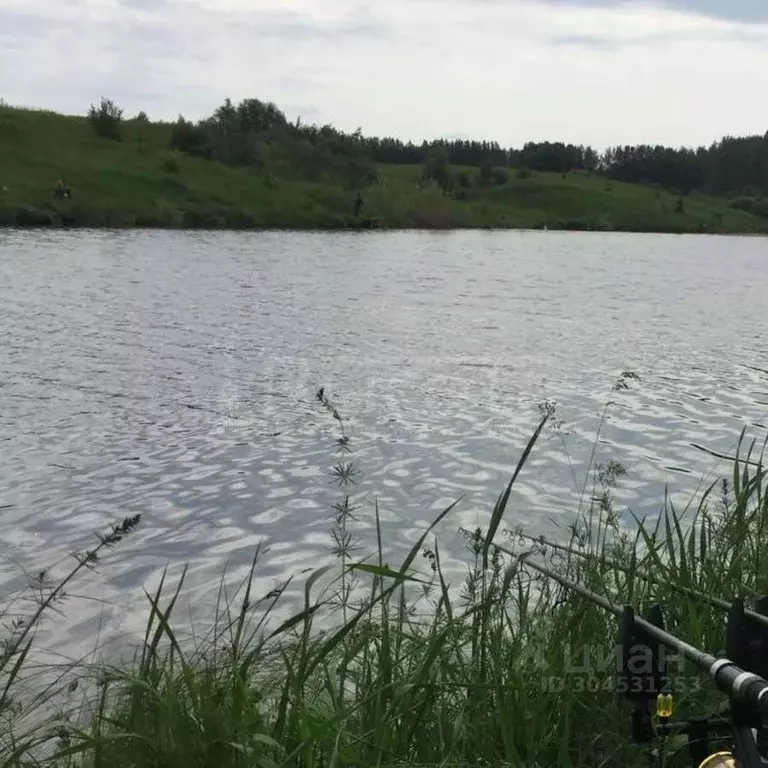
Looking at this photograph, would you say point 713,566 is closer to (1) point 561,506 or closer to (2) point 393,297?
(1) point 561,506

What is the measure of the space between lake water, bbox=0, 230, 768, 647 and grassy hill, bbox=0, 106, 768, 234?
98.2 feet

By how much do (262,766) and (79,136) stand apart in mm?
91456

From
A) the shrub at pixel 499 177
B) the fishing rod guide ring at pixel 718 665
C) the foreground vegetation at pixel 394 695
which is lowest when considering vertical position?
the foreground vegetation at pixel 394 695

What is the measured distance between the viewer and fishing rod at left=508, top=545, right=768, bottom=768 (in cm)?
328

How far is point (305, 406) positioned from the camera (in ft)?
52.5

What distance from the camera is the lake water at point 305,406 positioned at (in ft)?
33.1

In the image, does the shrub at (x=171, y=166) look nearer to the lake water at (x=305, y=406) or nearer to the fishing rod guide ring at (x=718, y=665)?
the lake water at (x=305, y=406)

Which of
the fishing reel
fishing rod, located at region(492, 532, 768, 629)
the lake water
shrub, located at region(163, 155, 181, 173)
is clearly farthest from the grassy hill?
the fishing reel

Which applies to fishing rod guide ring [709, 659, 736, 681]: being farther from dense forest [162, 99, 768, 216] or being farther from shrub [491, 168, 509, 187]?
shrub [491, 168, 509, 187]

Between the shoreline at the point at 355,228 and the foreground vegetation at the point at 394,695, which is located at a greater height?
the shoreline at the point at 355,228

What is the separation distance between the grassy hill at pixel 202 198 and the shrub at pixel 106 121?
107cm

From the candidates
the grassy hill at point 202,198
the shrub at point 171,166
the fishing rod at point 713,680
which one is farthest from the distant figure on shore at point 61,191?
the fishing rod at point 713,680

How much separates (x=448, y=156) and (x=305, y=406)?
164 metres

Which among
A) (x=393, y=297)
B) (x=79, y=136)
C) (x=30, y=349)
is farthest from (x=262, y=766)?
(x=79, y=136)
